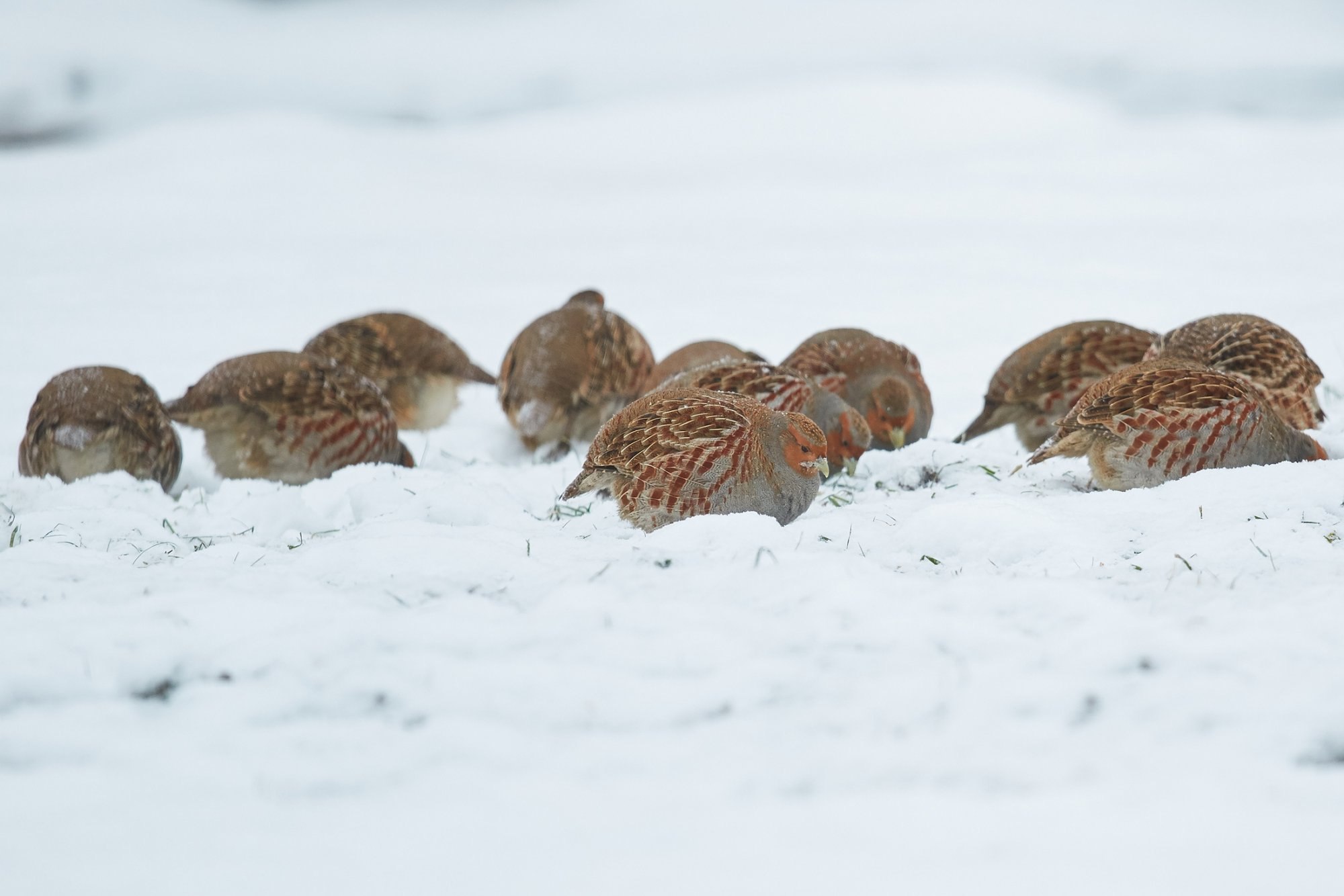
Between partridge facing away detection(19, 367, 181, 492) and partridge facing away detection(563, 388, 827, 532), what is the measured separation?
1824 millimetres

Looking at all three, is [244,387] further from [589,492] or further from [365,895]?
[365,895]

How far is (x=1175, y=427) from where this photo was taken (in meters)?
3.44

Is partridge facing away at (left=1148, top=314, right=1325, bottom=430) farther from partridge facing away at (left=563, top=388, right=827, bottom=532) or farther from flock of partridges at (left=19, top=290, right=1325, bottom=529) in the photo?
partridge facing away at (left=563, top=388, right=827, bottom=532)

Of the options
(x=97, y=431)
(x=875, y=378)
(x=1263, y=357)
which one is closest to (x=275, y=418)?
(x=97, y=431)

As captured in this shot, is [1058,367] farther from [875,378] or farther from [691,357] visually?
[691,357]

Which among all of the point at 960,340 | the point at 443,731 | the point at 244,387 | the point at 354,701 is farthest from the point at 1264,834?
the point at 960,340

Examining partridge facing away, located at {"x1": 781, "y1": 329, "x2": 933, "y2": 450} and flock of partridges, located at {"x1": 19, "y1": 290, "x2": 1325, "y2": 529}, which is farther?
partridge facing away, located at {"x1": 781, "y1": 329, "x2": 933, "y2": 450}

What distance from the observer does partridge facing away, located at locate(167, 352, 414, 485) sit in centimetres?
434

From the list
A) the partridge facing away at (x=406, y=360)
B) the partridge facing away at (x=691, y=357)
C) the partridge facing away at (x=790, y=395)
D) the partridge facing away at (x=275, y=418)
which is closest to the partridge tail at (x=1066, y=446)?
the partridge facing away at (x=790, y=395)

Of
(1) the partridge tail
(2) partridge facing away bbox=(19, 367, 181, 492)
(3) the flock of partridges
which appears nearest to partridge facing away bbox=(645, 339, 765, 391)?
(3) the flock of partridges

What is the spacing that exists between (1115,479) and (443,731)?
2.49 metres

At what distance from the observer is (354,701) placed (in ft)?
6.23

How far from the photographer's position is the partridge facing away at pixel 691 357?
17.1ft

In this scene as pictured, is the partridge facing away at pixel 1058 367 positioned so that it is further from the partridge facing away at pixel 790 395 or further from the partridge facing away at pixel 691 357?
the partridge facing away at pixel 691 357
